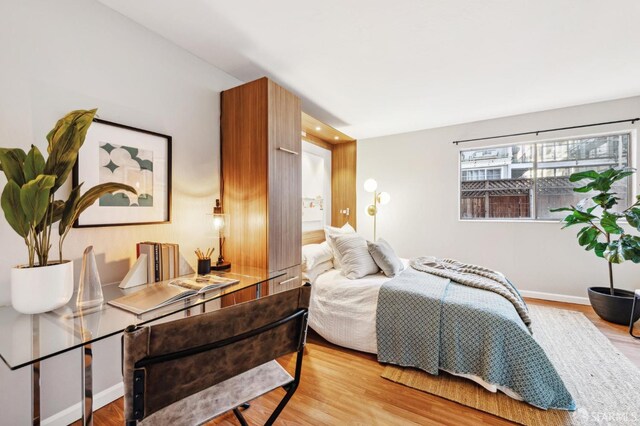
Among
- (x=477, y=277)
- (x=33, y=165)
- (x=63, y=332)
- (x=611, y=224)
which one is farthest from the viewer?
(x=611, y=224)

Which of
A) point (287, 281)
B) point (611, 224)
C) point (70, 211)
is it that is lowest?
point (287, 281)

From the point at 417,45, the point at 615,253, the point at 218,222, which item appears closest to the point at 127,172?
the point at 218,222

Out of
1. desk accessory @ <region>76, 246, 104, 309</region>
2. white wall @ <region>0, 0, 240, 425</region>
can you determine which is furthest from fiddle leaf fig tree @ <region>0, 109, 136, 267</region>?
white wall @ <region>0, 0, 240, 425</region>

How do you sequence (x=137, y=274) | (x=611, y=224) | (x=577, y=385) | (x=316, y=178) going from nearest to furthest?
(x=137, y=274), (x=577, y=385), (x=611, y=224), (x=316, y=178)

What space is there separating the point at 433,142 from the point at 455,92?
4.19 feet

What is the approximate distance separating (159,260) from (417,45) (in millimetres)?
2302

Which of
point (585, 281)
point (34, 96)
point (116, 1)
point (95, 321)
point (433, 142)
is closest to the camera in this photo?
point (95, 321)

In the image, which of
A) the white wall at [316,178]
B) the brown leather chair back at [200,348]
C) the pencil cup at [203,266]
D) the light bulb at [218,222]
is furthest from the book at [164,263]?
the white wall at [316,178]

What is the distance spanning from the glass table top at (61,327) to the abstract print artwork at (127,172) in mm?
624

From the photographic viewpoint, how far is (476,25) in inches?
68.6

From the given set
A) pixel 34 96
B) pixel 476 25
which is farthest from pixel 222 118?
pixel 476 25

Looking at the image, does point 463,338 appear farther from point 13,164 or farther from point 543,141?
point 543,141

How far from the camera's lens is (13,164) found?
1035mm

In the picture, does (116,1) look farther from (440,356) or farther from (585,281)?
(585,281)
